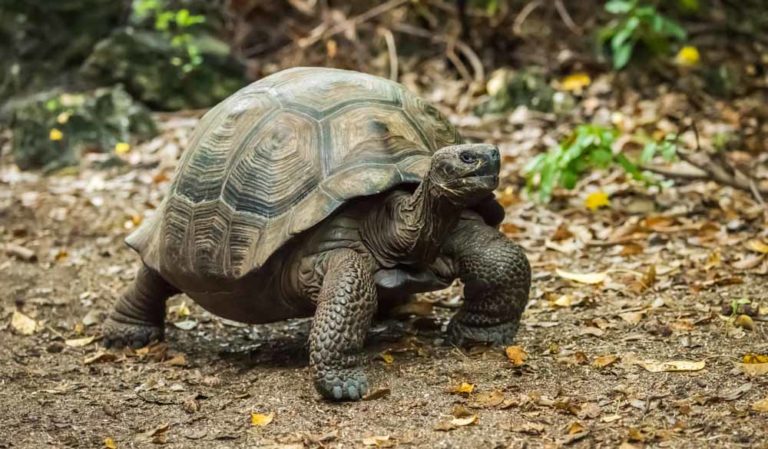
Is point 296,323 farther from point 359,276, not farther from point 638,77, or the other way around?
point 638,77

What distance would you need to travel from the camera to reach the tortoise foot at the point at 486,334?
461 cm

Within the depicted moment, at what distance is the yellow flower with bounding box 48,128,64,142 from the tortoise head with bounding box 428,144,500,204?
5754 millimetres

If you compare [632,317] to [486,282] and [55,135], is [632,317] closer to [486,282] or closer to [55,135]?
[486,282]

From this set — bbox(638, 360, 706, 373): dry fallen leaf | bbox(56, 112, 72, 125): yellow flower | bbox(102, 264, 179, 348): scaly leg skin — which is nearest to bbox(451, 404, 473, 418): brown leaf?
bbox(638, 360, 706, 373): dry fallen leaf

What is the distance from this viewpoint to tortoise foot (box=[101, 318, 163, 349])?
5.29 m

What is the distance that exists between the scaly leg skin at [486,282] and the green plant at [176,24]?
555 cm

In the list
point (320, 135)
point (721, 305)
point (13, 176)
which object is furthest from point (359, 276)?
point (13, 176)

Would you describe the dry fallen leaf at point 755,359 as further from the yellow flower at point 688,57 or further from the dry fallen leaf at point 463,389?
the yellow flower at point 688,57

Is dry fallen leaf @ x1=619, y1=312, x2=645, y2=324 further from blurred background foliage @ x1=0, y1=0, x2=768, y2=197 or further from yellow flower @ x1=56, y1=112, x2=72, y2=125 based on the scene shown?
yellow flower @ x1=56, y1=112, x2=72, y2=125

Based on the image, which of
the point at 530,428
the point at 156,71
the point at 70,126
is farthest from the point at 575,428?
the point at 156,71

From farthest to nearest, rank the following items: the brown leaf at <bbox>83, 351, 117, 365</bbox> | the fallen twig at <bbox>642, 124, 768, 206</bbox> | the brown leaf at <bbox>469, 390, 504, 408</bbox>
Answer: the fallen twig at <bbox>642, 124, 768, 206</bbox> → the brown leaf at <bbox>83, 351, 117, 365</bbox> → the brown leaf at <bbox>469, 390, 504, 408</bbox>

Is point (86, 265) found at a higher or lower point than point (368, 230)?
lower

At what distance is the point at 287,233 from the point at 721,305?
2.15 m

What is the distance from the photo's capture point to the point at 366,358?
15.0 feet
